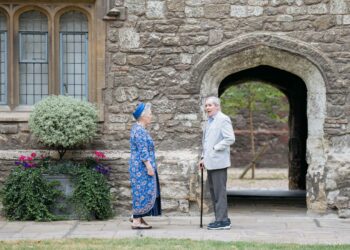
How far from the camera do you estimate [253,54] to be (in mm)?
11750

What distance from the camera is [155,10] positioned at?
38.5 feet

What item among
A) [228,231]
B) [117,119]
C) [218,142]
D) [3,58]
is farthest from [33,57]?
[228,231]

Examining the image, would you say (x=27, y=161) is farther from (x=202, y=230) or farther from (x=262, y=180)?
(x=262, y=180)

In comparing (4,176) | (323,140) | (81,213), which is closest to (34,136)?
(4,176)

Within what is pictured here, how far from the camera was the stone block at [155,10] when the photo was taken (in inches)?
462

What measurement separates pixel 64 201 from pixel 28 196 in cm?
52

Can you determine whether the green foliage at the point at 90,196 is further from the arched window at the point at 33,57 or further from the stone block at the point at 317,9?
the stone block at the point at 317,9

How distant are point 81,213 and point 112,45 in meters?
2.56

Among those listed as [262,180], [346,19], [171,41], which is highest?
[346,19]

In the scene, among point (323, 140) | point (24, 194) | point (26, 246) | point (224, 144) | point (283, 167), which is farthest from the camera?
point (283, 167)

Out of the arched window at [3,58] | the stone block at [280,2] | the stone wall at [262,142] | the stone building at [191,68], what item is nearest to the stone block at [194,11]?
the stone building at [191,68]

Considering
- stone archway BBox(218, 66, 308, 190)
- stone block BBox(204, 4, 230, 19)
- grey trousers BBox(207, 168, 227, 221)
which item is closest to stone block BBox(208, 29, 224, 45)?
stone block BBox(204, 4, 230, 19)

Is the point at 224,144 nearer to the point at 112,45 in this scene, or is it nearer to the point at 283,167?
the point at 112,45

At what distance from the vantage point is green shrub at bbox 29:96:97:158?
11.1 meters
